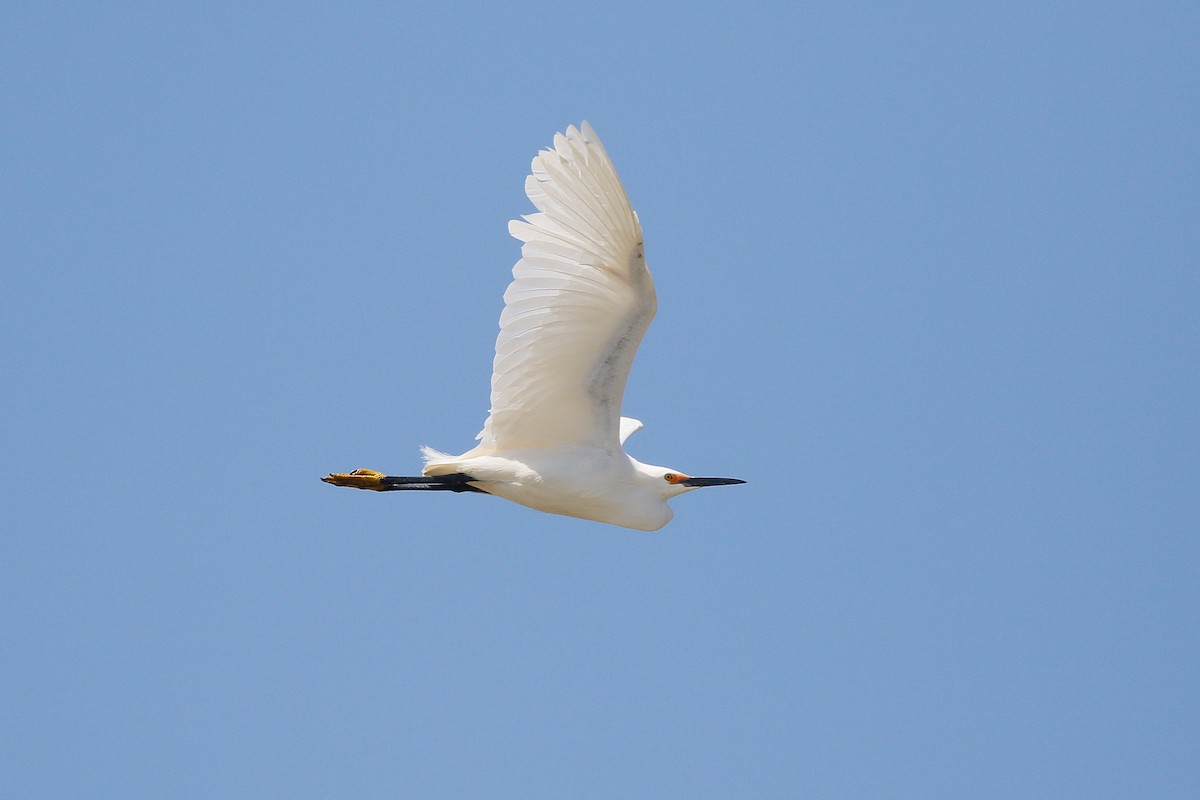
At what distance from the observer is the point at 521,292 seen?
12.4m

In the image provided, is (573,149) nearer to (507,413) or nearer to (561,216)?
(561,216)

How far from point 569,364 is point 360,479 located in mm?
2280

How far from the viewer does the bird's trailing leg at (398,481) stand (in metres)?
13.6

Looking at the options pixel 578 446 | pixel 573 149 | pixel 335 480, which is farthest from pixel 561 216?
pixel 335 480

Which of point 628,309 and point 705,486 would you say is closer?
point 628,309

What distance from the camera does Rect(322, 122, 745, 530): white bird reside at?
12.1 meters

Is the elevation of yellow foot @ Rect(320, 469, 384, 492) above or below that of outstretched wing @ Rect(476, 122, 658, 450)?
below

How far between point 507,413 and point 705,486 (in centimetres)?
229

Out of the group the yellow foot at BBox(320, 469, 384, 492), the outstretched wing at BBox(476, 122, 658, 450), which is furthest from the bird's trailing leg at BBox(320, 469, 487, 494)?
the outstretched wing at BBox(476, 122, 658, 450)

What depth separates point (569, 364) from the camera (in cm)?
1280

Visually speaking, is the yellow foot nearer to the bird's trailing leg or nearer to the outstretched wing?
the bird's trailing leg

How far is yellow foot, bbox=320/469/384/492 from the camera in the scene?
13.8 metres

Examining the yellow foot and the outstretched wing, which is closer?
the outstretched wing

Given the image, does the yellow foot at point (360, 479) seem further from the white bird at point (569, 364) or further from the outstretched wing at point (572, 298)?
the outstretched wing at point (572, 298)
